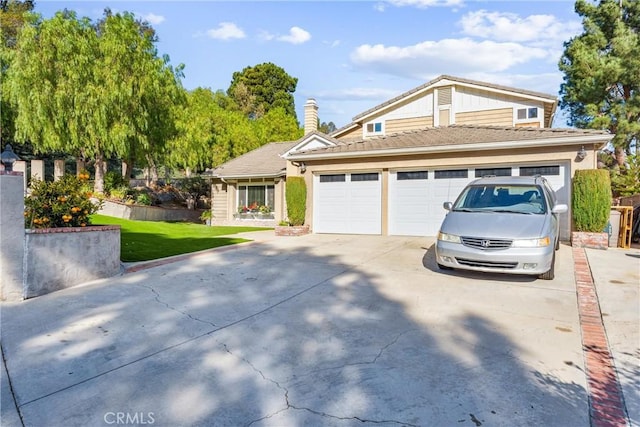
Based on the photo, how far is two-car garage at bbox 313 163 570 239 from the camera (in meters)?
11.5

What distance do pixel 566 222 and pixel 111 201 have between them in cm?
2015

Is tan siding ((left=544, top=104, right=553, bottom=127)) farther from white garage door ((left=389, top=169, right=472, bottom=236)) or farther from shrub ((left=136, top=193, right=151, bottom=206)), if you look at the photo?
shrub ((left=136, top=193, right=151, bottom=206))

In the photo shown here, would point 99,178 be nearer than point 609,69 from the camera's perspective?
No

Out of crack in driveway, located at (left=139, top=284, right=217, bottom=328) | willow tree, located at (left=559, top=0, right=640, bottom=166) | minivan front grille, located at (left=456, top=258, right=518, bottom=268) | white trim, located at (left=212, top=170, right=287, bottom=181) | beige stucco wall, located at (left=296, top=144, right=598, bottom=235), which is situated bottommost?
crack in driveway, located at (left=139, top=284, right=217, bottom=328)

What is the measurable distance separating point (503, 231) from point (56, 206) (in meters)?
7.66

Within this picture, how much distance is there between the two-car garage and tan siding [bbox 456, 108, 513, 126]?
5480 millimetres

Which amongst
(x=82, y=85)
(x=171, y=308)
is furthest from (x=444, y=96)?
(x=82, y=85)

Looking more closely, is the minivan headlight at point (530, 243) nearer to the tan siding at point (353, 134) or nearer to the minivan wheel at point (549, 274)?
the minivan wheel at point (549, 274)

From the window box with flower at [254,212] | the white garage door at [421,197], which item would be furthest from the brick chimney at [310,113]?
the white garage door at [421,197]

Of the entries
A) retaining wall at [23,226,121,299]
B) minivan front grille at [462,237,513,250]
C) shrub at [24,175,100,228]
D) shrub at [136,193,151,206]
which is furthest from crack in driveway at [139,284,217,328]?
shrub at [136,193,151,206]

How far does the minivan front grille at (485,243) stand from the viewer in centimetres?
607

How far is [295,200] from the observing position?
1401cm

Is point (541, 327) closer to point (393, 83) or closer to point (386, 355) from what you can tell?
point (386, 355)

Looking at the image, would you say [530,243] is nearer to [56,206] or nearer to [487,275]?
[487,275]
